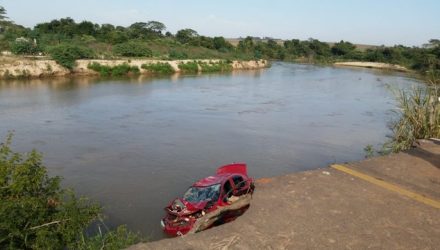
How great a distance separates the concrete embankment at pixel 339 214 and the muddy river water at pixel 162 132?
379 centimetres

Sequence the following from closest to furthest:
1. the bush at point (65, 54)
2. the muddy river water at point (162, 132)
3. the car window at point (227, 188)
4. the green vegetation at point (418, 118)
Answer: the car window at point (227, 188), the muddy river water at point (162, 132), the green vegetation at point (418, 118), the bush at point (65, 54)

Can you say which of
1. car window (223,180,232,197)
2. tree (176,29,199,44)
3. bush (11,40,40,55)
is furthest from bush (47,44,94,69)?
tree (176,29,199,44)

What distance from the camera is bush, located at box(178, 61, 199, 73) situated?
48500 millimetres

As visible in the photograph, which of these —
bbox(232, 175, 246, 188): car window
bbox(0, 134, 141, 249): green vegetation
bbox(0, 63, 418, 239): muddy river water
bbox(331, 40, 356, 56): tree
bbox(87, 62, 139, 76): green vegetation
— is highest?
bbox(331, 40, 356, 56): tree

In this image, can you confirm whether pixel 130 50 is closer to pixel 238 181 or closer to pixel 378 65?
pixel 238 181

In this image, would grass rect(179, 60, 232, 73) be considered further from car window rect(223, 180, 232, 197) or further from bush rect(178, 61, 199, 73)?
car window rect(223, 180, 232, 197)

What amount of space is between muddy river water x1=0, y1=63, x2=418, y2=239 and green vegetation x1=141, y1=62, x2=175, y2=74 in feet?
34.4

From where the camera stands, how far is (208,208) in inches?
310

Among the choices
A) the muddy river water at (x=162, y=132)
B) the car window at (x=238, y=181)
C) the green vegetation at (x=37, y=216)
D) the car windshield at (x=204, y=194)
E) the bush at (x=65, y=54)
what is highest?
the bush at (x=65, y=54)

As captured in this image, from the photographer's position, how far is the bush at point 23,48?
39219 mm

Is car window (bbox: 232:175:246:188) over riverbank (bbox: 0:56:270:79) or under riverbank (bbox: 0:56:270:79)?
under

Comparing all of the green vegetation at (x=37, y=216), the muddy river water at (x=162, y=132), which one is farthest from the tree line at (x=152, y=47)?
the green vegetation at (x=37, y=216)

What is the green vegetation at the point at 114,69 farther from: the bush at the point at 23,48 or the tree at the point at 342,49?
the tree at the point at 342,49

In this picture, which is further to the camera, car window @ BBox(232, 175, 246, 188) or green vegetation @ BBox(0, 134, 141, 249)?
car window @ BBox(232, 175, 246, 188)
